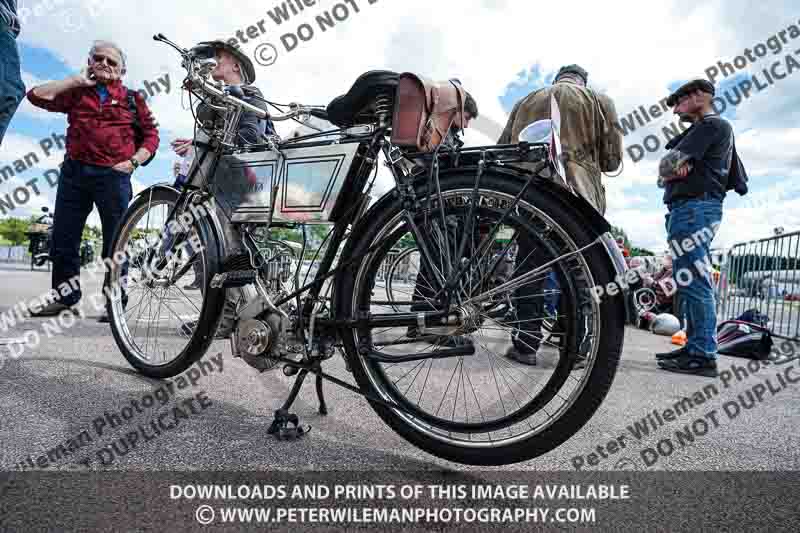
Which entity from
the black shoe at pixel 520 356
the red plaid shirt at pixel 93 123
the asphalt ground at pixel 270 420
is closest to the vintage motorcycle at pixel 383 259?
the asphalt ground at pixel 270 420

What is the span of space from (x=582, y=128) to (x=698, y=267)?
128 centimetres

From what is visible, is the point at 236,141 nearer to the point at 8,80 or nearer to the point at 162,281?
the point at 162,281

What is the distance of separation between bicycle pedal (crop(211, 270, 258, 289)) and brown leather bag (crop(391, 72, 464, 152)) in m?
0.85

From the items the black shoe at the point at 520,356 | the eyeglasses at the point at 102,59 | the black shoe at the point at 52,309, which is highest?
the eyeglasses at the point at 102,59

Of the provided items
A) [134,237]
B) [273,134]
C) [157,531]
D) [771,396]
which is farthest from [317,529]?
[771,396]

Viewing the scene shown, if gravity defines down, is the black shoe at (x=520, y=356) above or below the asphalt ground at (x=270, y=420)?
above

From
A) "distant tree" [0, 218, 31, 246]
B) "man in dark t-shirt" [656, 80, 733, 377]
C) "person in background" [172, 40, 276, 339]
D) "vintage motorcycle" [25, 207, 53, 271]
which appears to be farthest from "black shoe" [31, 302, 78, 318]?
"distant tree" [0, 218, 31, 246]

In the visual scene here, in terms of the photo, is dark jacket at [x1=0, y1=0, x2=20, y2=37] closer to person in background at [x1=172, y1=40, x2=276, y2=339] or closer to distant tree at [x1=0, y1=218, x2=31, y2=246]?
person in background at [x1=172, y1=40, x2=276, y2=339]

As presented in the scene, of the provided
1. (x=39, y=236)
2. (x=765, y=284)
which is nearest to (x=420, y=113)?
(x=765, y=284)

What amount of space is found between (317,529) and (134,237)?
216cm

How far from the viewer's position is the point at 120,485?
128cm

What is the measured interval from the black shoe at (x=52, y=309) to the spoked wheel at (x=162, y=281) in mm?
1353

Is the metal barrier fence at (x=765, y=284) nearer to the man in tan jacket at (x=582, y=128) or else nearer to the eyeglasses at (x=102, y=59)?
the man in tan jacket at (x=582, y=128)

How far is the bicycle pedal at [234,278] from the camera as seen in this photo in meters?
1.93
